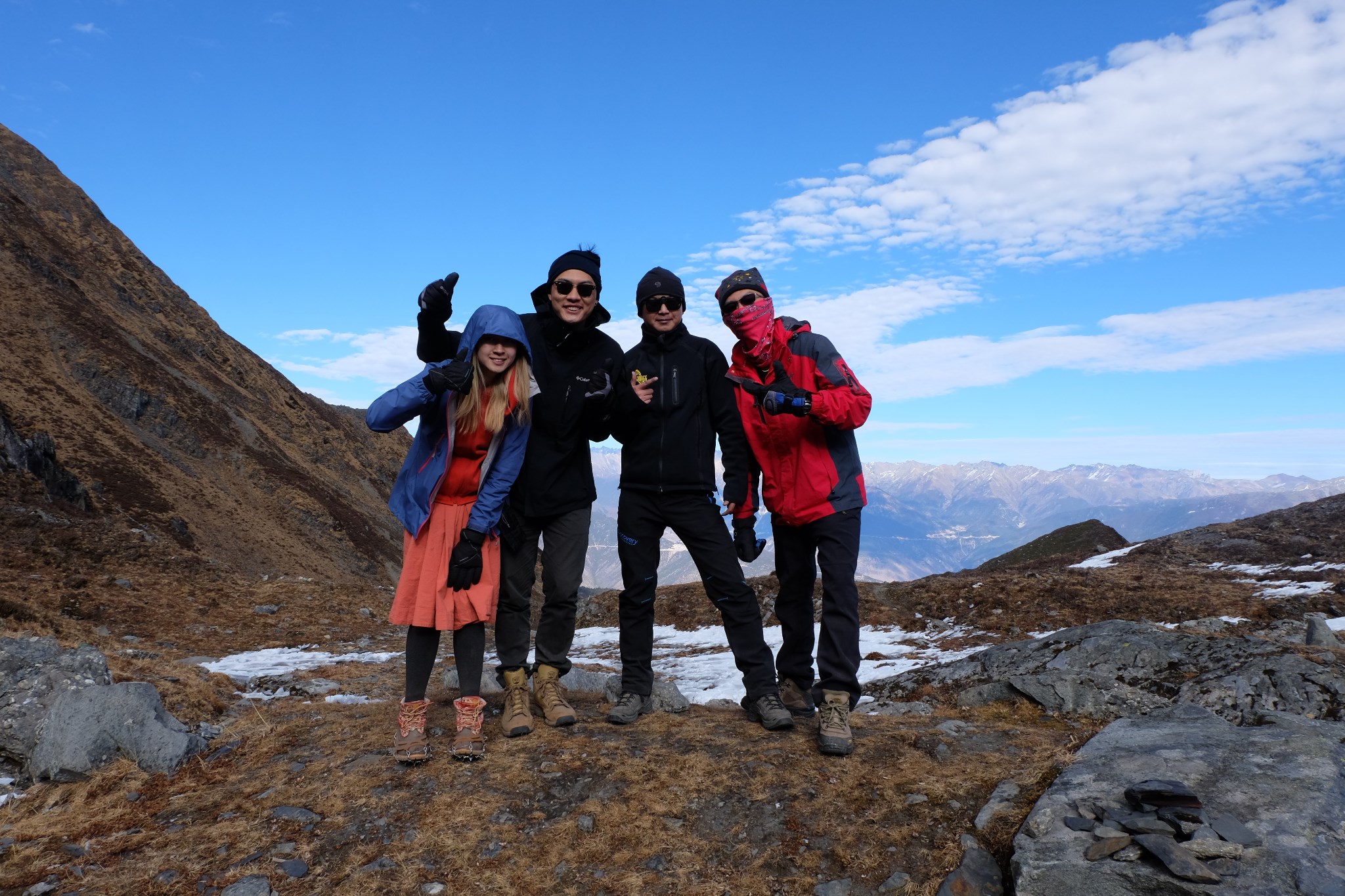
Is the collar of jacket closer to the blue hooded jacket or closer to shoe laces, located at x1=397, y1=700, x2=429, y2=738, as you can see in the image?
the blue hooded jacket

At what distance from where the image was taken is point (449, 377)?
532cm

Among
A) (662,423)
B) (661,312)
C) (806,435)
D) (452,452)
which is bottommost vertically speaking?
(452,452)

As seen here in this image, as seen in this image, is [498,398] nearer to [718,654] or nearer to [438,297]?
[438,297]

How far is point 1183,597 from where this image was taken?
49.7 feet

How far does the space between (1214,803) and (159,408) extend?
158 ft

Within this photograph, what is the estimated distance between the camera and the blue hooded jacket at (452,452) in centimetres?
559

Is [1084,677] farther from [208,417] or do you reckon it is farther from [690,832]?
[208,417]

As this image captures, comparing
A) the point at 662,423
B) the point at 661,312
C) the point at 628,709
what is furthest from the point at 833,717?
the point at 661,312

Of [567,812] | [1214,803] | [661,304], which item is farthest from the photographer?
[661,304]

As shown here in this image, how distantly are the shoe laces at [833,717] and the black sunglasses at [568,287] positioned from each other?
388cm

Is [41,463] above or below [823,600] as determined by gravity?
above

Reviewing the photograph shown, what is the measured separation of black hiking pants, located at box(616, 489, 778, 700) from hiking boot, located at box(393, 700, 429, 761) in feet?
5.77

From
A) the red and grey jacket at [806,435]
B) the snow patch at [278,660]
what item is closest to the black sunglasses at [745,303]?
the red and grey jacket at [806,435]

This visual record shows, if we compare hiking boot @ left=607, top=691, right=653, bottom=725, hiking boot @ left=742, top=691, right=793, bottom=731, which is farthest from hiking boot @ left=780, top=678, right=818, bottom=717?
hiking boot @ left=607, top=691, right=653, bottom=725
